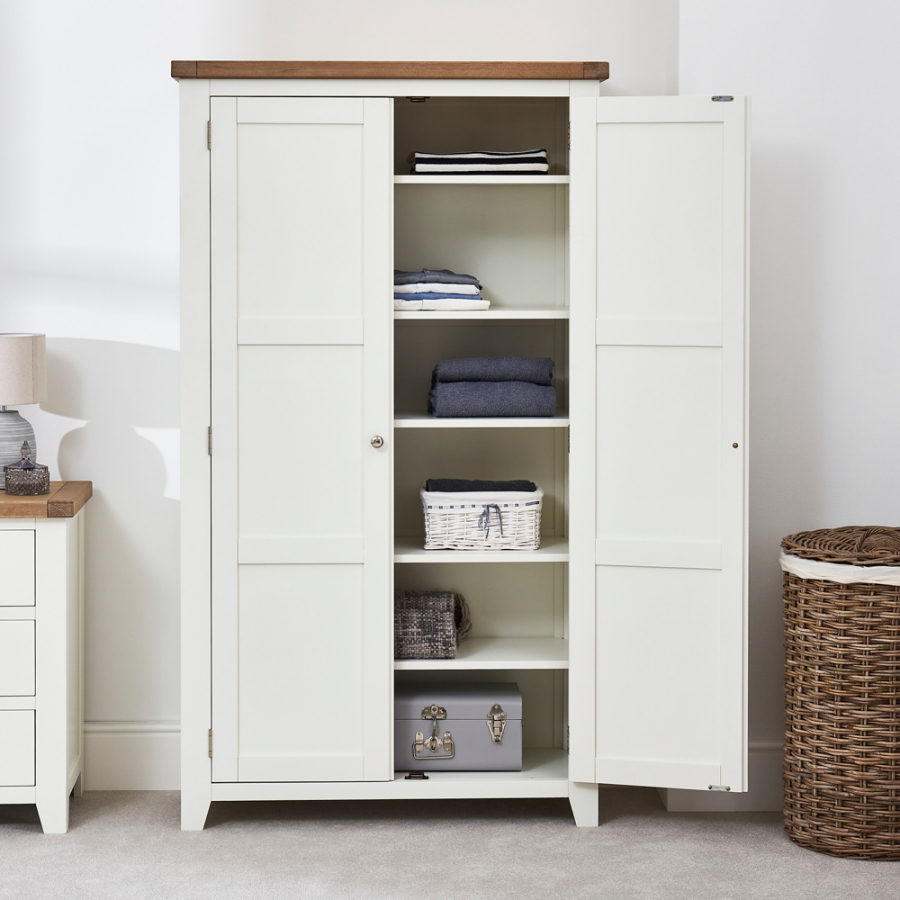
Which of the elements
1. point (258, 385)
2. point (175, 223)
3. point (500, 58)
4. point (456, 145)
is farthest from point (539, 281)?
point (175, 223)

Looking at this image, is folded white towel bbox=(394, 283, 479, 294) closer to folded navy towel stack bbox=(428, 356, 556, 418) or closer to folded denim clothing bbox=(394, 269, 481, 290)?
folded denim clothing bbox=(394, 269, 481, 290)

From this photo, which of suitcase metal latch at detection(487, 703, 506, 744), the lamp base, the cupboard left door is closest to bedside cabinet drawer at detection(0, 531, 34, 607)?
the lamp base

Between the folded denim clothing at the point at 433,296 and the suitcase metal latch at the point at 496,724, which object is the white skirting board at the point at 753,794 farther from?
the folded denim clothing at the point at 433,296

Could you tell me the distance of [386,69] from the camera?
229 cm

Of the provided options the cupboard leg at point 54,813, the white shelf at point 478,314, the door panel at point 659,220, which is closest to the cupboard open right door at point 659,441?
the door panel at point 659,220

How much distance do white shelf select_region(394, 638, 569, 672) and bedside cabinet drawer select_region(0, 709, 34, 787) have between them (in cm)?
94

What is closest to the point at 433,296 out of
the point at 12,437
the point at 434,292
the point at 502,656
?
the point at 434,292

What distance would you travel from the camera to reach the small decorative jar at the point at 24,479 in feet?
7.90

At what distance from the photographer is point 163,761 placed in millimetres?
2740

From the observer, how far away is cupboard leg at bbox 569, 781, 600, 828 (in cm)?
245

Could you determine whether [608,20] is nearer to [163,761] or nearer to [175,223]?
[175,223]

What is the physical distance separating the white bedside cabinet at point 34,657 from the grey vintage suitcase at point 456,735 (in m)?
0.87

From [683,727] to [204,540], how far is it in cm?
131

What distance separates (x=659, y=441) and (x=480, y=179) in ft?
2.67
